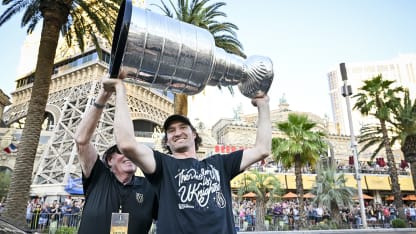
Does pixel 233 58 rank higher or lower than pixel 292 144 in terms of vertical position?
lower

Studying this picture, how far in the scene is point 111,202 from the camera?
244 centimetres

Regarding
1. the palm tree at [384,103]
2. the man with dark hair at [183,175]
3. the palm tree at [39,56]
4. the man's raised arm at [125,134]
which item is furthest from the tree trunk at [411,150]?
the man's raised arm at [125,134]

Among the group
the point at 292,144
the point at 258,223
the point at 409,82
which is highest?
the point at 409,82

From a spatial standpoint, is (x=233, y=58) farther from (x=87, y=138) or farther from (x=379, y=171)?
(x=379, y=171)

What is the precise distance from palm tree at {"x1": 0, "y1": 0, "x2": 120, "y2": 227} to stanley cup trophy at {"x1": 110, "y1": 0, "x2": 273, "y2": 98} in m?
8.76

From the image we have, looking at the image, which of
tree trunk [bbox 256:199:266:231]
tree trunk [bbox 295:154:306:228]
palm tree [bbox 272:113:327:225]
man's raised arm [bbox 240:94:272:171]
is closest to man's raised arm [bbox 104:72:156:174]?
man's raised arm [bbox 240:94:272:171]

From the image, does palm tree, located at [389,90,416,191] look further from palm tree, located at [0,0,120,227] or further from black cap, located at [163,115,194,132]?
black cap, located at [163,115,194,132]

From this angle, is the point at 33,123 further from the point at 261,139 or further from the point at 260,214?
the point at 260,214

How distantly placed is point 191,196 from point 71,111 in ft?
138

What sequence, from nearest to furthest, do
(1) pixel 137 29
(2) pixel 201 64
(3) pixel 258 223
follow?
(1) pixel 137 29 → (2) pixel 201 64 → (3) pixel 258 223

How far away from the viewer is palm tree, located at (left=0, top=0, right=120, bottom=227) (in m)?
8.93

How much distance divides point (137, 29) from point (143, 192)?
1.39 m

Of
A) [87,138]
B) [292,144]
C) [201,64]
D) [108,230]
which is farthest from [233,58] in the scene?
[292,144]

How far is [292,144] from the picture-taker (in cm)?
1939
